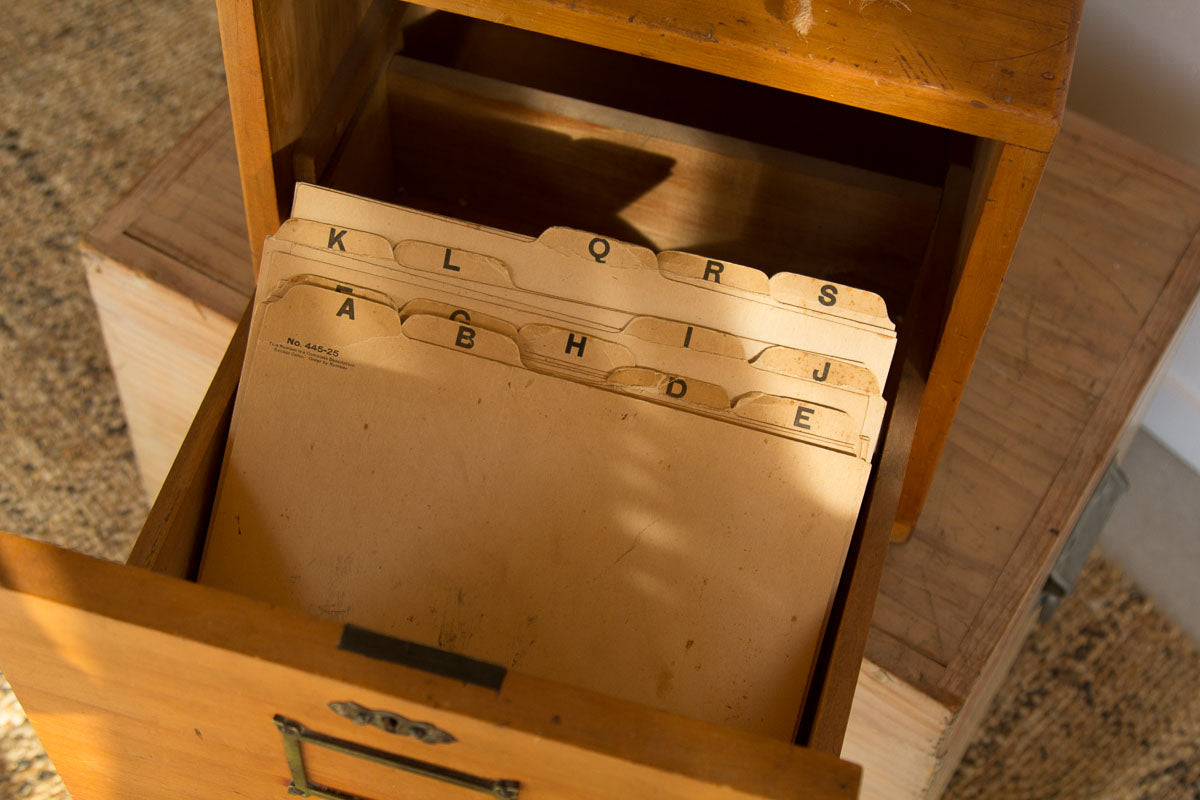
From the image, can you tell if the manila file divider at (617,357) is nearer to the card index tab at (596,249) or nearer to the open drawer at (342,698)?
the card index tab at (596,249)

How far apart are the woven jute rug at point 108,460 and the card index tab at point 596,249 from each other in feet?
1.70

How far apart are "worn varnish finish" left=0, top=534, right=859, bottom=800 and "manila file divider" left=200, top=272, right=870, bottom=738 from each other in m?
0.14

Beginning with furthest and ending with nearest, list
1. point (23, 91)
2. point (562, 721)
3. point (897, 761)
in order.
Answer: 1. point (23, 91)
2. point (897, 761)
3. point (562, 721)

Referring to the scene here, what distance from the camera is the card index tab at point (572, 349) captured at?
65 cm

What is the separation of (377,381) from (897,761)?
49 centimetres

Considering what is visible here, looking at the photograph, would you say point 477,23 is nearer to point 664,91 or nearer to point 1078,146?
point 664,91

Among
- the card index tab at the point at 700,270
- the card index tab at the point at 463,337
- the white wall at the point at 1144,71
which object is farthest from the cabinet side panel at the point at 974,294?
the white wall at the point at 1144,71

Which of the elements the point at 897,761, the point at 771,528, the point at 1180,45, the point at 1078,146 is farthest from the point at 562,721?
the point at 1180,45

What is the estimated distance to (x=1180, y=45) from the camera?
42.6 inches

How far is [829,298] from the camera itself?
0.63 metres

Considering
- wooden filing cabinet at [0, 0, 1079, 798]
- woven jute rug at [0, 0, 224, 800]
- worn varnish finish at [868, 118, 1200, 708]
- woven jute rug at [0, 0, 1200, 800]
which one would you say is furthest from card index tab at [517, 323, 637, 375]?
woven jute rug at [0, 0, 224, 800]

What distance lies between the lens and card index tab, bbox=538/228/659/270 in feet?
2.12

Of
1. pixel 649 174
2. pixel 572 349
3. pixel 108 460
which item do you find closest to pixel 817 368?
pixel 572 349

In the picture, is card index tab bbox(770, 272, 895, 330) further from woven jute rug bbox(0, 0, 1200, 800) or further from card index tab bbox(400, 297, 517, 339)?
woven jute rug bbox(0, 0, 1200, 800)
